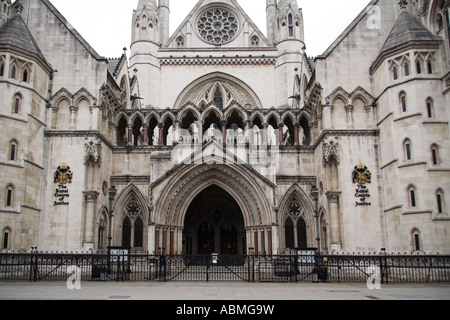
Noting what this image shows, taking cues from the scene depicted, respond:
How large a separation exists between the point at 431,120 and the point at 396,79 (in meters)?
3.10

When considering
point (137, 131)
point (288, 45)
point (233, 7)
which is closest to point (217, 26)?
point (233, 7)

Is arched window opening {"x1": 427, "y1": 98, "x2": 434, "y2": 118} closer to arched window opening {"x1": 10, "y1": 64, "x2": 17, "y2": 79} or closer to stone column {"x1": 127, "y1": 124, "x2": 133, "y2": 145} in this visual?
stone column {"x1": 127, "y1": 124, "x2": 133, "y2": 145}

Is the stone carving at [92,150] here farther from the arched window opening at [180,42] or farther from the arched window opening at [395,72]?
the arched window opening at [180,42]

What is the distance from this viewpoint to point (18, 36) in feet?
79.5

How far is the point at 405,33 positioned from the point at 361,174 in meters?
8.10

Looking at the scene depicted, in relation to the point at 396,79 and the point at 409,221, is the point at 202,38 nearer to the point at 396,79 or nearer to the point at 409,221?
the point at 396,79

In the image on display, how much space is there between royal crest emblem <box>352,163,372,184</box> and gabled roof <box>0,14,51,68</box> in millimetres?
19226

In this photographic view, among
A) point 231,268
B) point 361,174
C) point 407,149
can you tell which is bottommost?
point 231,268

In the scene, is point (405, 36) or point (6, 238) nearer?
point (6, 238)

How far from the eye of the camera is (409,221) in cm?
2173

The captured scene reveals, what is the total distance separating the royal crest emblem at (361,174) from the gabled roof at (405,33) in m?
6.68

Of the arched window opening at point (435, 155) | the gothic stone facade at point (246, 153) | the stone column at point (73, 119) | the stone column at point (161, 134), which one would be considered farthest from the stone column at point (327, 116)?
the stone column at point (73, 119)

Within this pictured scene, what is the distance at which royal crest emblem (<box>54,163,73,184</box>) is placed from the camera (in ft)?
82.6

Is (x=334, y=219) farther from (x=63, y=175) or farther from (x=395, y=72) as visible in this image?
(x=63, y=175)
